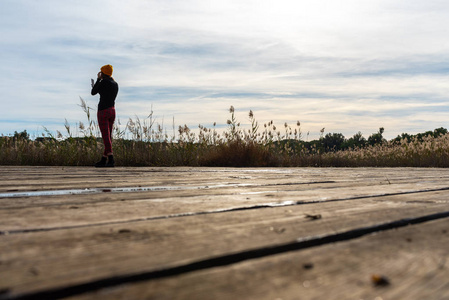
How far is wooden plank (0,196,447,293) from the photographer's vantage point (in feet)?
2.32

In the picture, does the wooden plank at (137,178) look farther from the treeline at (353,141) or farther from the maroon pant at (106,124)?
the treeline at (353,141)

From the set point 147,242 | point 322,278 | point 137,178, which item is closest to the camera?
point 322,278

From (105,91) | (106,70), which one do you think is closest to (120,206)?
(105,91)

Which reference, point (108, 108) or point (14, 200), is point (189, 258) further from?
point (108, 108)

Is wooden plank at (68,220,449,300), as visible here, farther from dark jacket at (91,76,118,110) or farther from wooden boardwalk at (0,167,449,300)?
dark jacket at (91,76,118,110)

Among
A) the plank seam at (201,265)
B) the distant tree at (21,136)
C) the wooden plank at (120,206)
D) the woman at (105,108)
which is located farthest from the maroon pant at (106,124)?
the plank seam at (201,265)

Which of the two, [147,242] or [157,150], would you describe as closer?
[147,242]

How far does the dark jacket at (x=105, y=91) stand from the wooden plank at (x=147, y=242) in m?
4.67

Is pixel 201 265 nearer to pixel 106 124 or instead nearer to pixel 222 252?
pixel 222 252

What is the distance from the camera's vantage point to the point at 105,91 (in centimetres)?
554

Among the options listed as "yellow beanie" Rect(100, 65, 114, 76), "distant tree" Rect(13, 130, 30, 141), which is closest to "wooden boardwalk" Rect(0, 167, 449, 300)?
"yellow beanie" Rect(100, 65, 114, 76)

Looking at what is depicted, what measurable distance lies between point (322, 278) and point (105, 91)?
534cm

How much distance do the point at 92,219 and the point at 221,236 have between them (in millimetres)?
485

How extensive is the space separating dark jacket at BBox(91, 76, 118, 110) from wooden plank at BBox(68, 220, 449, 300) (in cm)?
513
